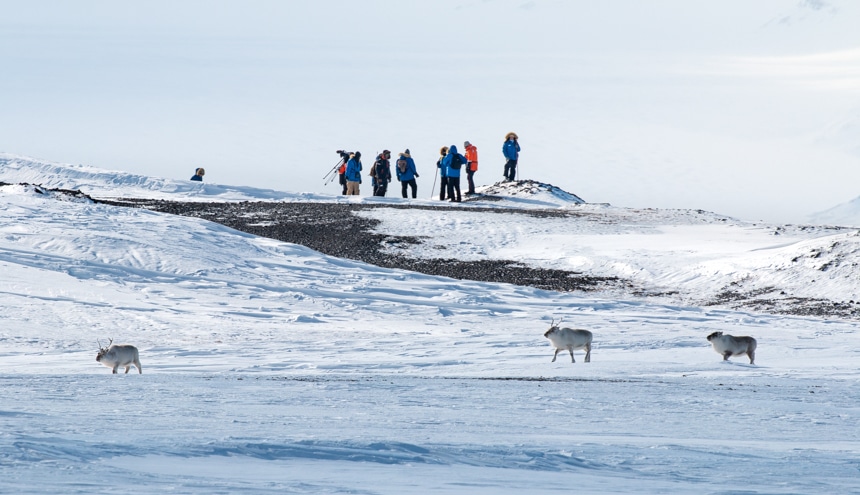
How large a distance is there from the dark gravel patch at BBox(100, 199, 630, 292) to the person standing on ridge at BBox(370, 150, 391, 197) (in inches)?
202

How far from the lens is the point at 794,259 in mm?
21406

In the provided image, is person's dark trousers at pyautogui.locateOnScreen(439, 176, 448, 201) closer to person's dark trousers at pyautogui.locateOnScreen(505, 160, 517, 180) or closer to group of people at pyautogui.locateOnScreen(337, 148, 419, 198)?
group of people at pyautogui.locateOnScreen(337, 148, 419, 198)

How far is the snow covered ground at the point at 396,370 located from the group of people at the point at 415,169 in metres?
6.42

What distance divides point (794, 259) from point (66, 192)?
1632cm

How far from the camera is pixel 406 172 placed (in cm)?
3534

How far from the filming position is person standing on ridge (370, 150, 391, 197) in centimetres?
3638

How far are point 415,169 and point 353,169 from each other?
6.71 feet

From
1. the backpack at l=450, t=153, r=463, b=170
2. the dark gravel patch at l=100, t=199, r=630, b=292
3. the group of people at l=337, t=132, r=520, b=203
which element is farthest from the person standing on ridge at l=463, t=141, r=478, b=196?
the dark gravel patch at l=100, t=199, r=630, b=292

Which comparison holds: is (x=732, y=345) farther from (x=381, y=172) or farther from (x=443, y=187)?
(x=381, y=172)

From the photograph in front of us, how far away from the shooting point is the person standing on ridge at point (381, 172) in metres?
36.4

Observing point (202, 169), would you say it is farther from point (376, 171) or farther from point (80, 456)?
point (80, 456)

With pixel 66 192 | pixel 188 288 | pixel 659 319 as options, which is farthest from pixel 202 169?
pixel 659 319

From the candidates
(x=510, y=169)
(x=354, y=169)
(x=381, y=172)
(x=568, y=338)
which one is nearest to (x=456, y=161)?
(x=381, y=172)

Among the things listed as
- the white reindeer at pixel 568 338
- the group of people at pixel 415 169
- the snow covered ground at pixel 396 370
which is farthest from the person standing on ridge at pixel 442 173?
the white reindeer at pixel 568 338
